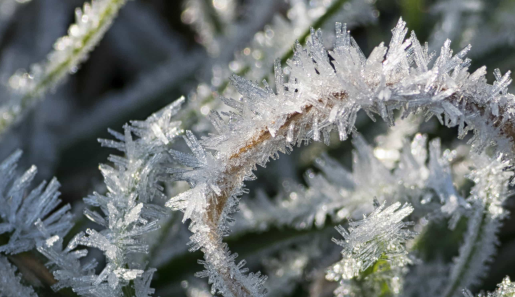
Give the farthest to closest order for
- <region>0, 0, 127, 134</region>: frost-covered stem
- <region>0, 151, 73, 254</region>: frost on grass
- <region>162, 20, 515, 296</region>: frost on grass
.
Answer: <region>0, 0, 127, 134</region>: frost-covered stem, <region>0, 151, 73, 254</region>: frost on grass, <region>162, 20, 515, 296</region>: frost on grass

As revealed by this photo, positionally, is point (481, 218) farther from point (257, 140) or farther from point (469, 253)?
point (257, 140)

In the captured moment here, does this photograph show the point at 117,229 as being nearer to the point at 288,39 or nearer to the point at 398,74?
the point at 398,74

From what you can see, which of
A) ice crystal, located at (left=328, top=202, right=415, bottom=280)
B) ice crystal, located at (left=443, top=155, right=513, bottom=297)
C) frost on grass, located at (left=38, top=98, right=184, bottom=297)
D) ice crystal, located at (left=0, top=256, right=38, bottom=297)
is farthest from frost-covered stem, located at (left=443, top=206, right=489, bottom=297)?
ice crystal, located at (left=0, top=256, right=38, bottom=297)

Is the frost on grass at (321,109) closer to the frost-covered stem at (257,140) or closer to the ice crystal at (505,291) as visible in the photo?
the frost-covered stem at (257,140)

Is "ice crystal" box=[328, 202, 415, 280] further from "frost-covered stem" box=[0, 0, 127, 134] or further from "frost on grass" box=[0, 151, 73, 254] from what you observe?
"frost-covered stem" box=[0, 0, 127, 134]

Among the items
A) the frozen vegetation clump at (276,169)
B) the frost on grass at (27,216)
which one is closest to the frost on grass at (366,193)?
the frozen vegetation clump at (276,169)

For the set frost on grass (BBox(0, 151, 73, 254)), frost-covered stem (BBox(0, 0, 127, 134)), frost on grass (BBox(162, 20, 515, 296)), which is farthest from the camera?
frost-covered stem (BBox(0, 0, 127, 134))

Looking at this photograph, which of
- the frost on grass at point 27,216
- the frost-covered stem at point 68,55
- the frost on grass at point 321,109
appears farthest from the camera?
the frost-covered stem at point 68,55

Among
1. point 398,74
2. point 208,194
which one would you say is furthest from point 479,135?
point 208,194

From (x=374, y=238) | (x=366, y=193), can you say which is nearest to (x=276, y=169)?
(x=366, y=193)
